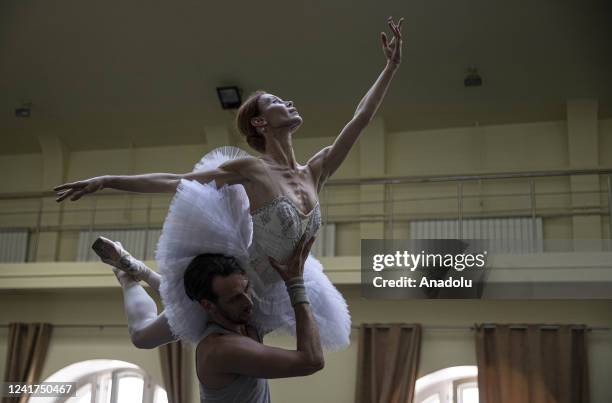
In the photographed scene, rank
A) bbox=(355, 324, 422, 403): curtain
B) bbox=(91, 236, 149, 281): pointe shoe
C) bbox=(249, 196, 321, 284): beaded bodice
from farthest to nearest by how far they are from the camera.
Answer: bbox=(355, 324, 422, 403): curtain, bbox=(91, 236, 149, 281): pointe shoe, bbox=(249, 196, 321, 284): beaded bodice

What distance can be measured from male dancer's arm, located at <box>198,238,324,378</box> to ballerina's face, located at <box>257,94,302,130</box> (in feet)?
1.69

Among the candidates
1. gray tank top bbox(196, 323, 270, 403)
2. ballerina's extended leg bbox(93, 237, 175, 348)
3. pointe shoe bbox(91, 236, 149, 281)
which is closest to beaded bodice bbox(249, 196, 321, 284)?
gray tank top bbox(196, 323, 270, 403)

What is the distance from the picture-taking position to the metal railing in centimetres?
895

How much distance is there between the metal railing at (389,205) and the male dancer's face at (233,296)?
21.1ft

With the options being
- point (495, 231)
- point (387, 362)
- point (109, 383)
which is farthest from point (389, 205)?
point (109, 383)

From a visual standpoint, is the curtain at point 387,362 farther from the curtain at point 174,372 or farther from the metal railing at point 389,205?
the curtain at point 174,372

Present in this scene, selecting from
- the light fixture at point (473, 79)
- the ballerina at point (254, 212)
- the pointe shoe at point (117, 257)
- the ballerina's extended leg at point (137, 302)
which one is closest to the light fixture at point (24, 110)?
the light fixture at point (473, 79)

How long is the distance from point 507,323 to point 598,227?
4.94 feet

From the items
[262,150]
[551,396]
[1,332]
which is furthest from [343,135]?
[1,332]

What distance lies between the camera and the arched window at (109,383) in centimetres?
978

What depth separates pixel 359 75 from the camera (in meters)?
8.55

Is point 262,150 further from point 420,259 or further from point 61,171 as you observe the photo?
point 61,171

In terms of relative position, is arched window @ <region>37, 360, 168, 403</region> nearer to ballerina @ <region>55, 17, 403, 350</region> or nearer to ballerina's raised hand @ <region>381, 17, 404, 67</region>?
ballerina @ <region>55, 17, 403, 350</region>

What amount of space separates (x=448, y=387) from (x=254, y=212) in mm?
7175
